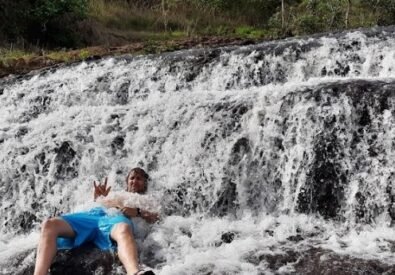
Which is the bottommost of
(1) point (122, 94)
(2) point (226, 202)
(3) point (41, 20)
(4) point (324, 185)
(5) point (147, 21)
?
(2) point (226, 202)

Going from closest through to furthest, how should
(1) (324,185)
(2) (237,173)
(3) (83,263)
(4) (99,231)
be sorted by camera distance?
1. (3) (83,263)
2. (4) (99,231)
3. (1) (324,185)
4. (2) (237,173)

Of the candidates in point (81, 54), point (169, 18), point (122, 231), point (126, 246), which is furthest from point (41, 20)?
point (126, 246)

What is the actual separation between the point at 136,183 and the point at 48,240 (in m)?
Answer: 1.13

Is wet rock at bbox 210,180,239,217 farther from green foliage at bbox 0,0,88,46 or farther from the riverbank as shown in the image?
green foliage at bbox 0,0,88,46

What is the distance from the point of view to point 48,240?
511cm

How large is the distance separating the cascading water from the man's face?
0.36 m

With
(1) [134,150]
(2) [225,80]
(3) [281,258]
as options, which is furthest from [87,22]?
(3) [281,258]

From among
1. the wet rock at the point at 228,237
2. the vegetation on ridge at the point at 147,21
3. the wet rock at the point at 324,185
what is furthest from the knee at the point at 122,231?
the vegetation on ridge at the point at 147,21

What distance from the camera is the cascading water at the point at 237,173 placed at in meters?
5.48

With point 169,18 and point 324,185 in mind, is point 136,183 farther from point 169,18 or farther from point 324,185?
point 169,18

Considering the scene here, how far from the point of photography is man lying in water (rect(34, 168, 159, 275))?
16.3 ft

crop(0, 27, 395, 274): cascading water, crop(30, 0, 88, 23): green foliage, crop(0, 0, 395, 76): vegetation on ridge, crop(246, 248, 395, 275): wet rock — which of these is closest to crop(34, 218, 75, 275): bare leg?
crop(0, 27, 395, 274): cascading water

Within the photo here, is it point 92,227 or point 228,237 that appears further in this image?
point 228,237

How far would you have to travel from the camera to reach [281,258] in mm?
5207
